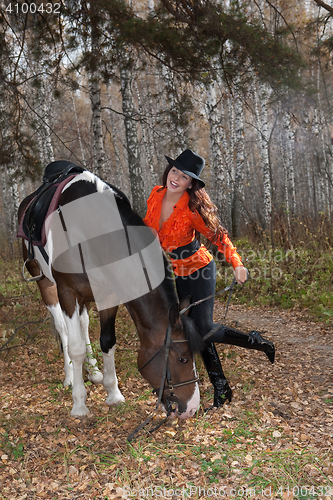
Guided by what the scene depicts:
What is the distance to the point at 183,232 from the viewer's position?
302cm

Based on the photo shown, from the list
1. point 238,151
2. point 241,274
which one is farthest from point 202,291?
point 238,151

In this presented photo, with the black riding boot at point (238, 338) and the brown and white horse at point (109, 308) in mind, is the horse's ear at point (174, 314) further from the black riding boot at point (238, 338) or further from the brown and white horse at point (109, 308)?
the black riding boot at point (238, 338)

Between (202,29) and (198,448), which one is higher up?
(202,29)

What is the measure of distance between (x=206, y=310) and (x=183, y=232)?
2.29 feet

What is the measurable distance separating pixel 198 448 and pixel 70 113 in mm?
22431

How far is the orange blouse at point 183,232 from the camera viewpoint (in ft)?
9.82

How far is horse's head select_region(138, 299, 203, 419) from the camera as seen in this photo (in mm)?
2480

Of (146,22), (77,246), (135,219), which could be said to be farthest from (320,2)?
(77,246)

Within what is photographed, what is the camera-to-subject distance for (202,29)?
4.52 meters

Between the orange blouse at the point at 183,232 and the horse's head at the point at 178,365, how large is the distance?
25.3 inches

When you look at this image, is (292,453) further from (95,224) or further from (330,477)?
(95,224)

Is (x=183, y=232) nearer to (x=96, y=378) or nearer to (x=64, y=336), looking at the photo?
(x=96, y=378)

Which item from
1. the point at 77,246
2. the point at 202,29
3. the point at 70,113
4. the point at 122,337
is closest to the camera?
the point at 77,246

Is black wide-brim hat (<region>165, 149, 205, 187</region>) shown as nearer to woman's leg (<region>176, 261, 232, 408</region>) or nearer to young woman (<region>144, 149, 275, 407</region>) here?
young woman (<region>144, 149, 275, 407</region>)
